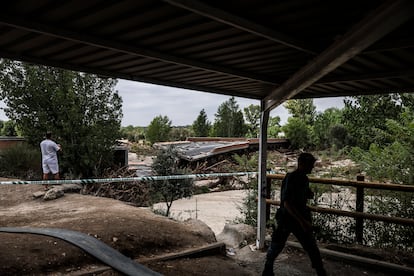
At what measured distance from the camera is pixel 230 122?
36875 mm

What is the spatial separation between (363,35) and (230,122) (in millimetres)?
34663

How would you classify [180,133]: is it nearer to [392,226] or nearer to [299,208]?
[392,226]

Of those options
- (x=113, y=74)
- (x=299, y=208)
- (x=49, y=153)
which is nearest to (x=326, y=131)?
(x=49, y=153)

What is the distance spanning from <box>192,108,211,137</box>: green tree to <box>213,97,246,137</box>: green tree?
1.15 meters

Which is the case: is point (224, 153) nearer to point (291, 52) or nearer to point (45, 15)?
point (291, 52)

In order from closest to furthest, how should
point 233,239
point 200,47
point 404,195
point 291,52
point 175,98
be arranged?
point 200,47 < point 291,52 < point 404,195 < point 233,239 < point 175,98

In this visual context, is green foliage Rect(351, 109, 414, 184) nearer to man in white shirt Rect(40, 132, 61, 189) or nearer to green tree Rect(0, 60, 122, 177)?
man in white shirt Rect(40, 132, 61, 189)

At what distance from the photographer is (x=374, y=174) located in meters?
7.92

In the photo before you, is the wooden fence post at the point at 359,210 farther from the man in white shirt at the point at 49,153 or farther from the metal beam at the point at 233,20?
the man in white shirt at the point at 49,153

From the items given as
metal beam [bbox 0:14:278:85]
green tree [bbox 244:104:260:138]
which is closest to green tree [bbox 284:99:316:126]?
green tree [bbox 244:104:260:138]

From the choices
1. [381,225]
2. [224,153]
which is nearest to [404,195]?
[381,225]

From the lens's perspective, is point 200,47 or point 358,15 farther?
point 200,47

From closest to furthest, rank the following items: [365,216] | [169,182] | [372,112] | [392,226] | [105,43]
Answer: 1. [105,43]
2. [365,216]
3. [392,226]
4. [169,182]
5. [372,112]

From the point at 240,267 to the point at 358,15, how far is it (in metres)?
3.90
